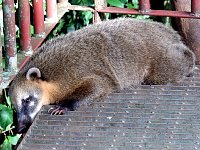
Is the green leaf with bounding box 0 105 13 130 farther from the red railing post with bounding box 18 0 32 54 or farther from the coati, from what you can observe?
the red railing post with bounding box 18 0 32 54

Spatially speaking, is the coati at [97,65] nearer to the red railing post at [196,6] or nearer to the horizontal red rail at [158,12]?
the horizontal red rail at [158,12]

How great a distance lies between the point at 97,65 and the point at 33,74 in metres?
0.51

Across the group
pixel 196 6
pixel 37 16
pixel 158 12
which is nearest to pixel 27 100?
pixel 37 16

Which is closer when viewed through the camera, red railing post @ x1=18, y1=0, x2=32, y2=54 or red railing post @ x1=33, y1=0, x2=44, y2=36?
red railing post @ x1=18, y1=0, x2=32, y2=54

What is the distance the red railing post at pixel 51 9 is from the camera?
5332mm

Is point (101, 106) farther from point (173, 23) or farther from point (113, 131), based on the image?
point (173, 23)

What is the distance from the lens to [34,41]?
5.00 meters

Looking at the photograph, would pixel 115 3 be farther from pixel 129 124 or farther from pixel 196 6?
pixel 129 124

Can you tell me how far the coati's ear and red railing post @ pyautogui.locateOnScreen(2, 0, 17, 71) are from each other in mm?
108

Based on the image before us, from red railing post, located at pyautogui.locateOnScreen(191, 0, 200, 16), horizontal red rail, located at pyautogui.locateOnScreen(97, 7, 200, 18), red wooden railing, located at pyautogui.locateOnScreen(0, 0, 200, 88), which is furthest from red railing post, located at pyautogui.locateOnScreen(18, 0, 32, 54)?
red railing post, located at pyautogui.locateOnScreen(191, 0, 200, 16)

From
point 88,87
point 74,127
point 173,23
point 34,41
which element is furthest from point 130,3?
point 74,127

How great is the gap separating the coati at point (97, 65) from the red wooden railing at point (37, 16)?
0.44 feet

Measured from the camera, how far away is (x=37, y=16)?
4.99m

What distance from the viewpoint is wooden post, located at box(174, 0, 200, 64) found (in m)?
5.12
